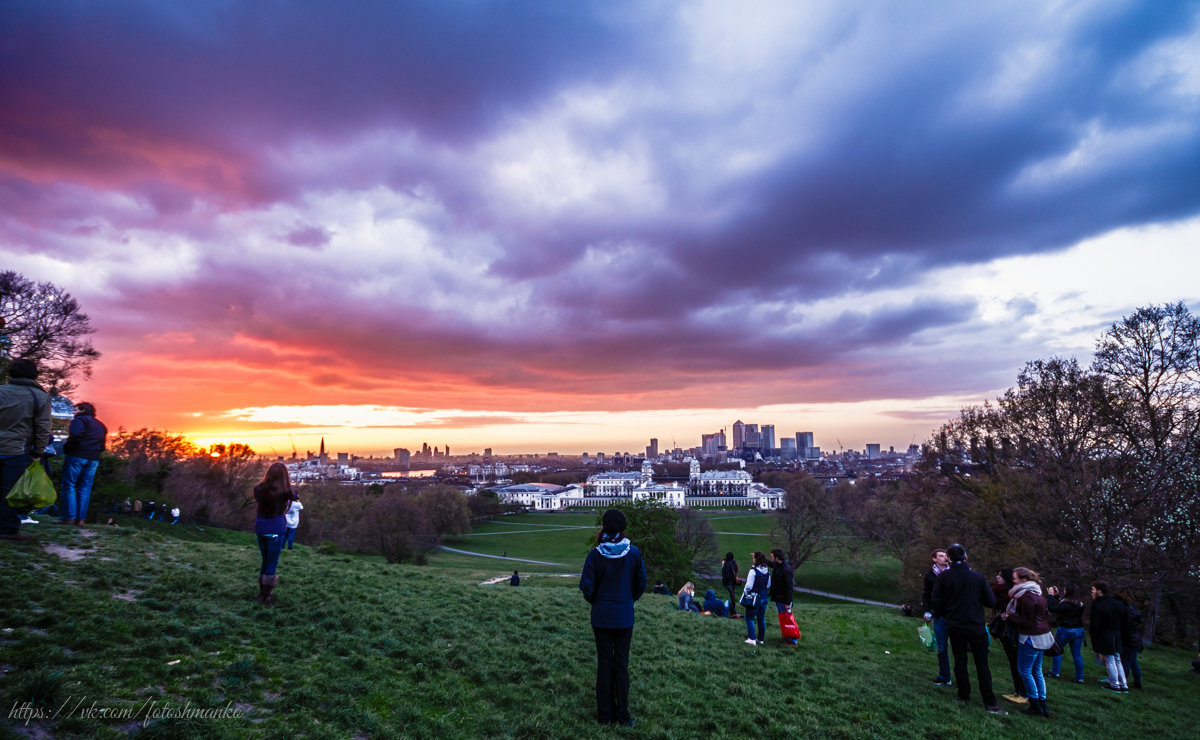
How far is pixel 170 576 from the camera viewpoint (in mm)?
9273

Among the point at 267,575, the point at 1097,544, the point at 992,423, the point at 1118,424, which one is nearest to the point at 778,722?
the point at 267,575

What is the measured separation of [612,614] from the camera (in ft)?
22.2

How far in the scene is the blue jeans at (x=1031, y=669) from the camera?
942 cm

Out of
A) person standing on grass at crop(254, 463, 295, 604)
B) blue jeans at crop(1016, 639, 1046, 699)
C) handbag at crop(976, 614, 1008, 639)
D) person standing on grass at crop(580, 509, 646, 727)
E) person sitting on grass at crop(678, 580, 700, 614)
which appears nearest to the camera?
person standing on grass at crop(580, 509, 646, 727)

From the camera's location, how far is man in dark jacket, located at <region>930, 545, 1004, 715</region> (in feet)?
29.4

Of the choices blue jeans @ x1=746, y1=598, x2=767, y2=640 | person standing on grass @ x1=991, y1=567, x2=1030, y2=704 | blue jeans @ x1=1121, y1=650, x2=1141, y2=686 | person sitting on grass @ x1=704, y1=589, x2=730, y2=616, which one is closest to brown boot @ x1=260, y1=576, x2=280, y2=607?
blue jeans @ x1=746, y1=598, x2=767, y2=640

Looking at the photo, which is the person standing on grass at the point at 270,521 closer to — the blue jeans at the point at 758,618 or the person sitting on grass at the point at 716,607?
the blue jeans at the point at 758,618

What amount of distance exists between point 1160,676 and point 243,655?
71.4 feet

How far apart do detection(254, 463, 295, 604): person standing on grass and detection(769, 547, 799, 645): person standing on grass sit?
10045 mm

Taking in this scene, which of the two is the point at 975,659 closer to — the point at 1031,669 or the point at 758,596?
the point at 1031,669

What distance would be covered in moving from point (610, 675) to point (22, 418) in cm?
964

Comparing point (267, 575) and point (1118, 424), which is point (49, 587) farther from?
point (1118, 424)

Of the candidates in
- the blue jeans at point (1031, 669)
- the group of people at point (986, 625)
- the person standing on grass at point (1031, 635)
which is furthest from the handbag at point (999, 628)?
the blue jeans at point (1031, 669)

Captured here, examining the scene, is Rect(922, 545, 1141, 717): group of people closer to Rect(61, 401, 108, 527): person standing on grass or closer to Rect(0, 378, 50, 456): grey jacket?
Rect(0, 378, 50, 456): grey jacket
